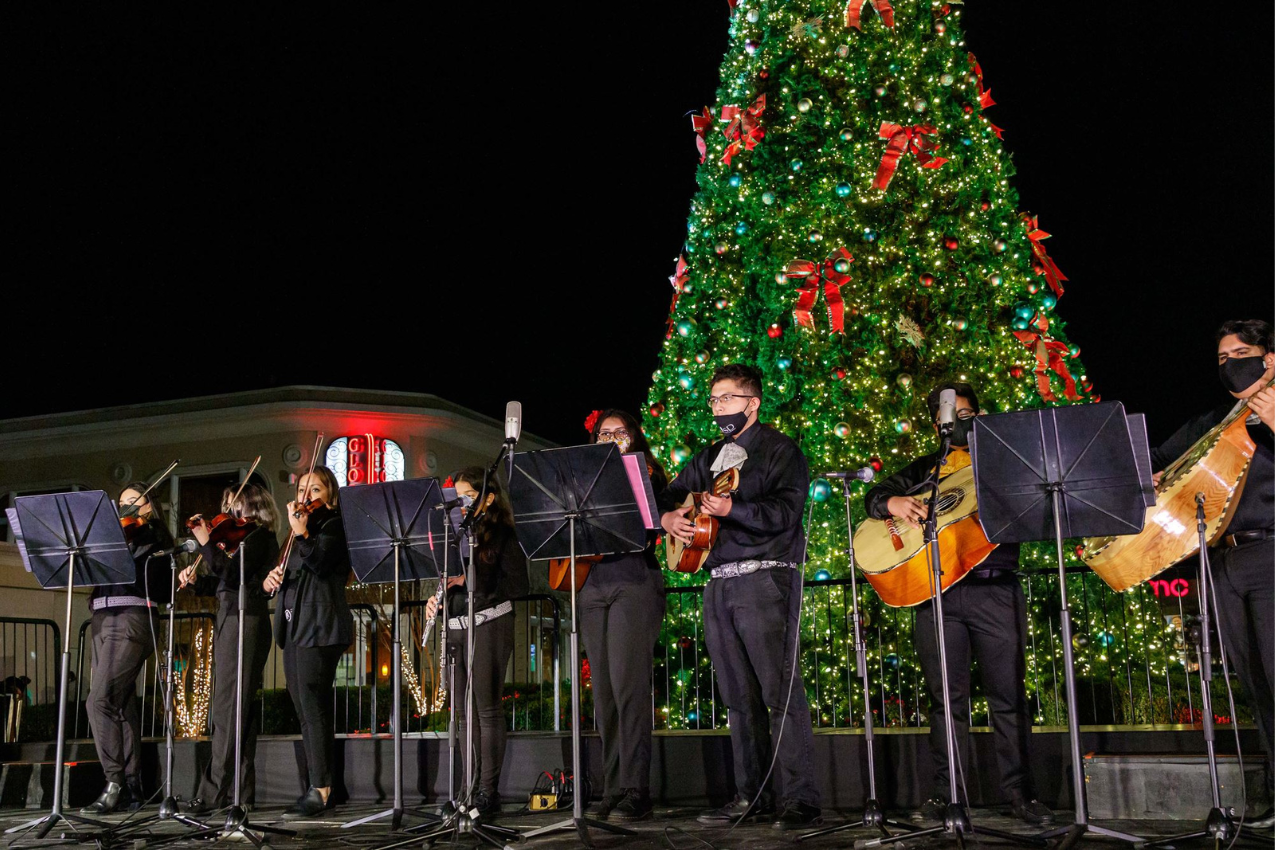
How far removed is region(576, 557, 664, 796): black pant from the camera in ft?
19.3

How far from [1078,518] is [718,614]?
6.19ft

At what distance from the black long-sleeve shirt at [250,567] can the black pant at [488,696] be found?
1.33m

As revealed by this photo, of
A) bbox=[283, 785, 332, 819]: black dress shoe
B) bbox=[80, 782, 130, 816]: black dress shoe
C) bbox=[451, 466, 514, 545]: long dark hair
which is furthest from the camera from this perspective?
bbox=[80, 782, 130, 816]: black dress shoe

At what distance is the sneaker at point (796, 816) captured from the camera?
531cm

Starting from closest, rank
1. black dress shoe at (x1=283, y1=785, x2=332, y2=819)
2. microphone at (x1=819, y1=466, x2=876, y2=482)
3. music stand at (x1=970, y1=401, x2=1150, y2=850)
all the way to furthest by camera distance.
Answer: music stand at (x1=970, y1=401, x2=1150, y2=850) < microphone at (x1=819, y1=466, x2=876, y2=482) < black dress shoe at (x1=283, y1=785, x2=332, y2=819)

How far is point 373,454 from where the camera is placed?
2941cm

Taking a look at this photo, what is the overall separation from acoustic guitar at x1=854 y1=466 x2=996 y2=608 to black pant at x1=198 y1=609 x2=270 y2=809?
12.3 feet

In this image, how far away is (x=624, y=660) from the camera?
5.88 m

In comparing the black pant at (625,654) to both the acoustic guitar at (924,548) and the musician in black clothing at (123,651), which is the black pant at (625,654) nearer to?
the acoustic guitar at (924,548)

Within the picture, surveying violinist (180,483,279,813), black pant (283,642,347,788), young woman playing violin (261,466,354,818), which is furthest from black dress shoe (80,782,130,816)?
black pant (283,642,347,788)

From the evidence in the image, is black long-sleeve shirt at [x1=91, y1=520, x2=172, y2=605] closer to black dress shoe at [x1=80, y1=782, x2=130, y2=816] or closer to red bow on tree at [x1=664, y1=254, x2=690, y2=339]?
black dress shoe at [x1=80, y1=782, x2=130, y2=816]

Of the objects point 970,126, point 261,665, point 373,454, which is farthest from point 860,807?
point 373,454

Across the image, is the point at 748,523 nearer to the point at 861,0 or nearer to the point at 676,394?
the point at 676,394

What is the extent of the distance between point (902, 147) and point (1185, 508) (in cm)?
583
